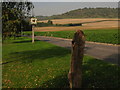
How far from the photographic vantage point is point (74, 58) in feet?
18.7

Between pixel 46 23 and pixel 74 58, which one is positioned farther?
pixel 46 23

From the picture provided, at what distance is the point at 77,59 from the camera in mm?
5711

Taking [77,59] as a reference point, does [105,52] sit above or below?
below

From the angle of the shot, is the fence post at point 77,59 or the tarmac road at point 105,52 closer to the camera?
the fence post at point 77,59

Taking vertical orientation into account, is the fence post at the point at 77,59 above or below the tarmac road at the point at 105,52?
above

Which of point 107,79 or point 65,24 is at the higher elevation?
point 65,24

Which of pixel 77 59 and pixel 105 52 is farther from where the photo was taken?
pixel 105 52

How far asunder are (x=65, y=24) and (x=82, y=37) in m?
64.4

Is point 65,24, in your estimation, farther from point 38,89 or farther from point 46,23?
point 38,89

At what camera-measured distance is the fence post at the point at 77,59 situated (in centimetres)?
Result: 571

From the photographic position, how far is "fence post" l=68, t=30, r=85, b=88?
18.7ft

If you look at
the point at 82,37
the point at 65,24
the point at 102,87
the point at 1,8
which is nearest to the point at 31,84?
the point at 102,87

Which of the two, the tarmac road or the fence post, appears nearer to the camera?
the fence post

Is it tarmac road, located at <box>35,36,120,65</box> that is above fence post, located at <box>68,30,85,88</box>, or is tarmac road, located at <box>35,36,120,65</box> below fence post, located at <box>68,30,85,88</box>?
below
